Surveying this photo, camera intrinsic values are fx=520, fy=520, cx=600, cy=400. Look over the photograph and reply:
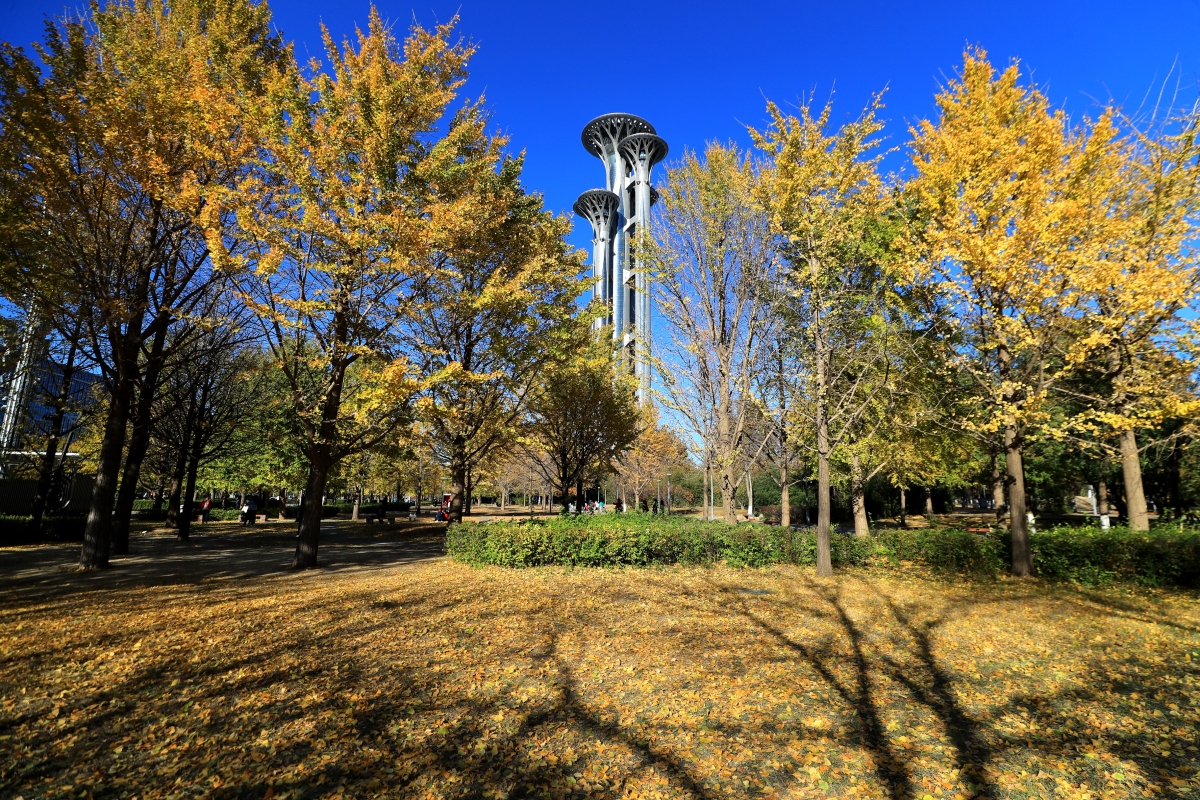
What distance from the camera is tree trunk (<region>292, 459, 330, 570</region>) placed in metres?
10.8

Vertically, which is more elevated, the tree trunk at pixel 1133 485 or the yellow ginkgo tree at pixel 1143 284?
the yellow ginkgo tree at pixel 1143 284

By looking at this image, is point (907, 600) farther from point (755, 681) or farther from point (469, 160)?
point (469, 160)

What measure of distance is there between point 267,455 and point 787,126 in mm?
25157

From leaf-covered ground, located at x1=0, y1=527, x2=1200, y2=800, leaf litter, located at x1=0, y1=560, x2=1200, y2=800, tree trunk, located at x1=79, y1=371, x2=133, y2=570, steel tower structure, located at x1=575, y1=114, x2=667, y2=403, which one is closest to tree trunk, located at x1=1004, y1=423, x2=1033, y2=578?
leaf-covered ground, located at x1=0, y1=527, x2=1200, y2=800

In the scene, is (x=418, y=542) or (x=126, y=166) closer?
(x=126, y=166)

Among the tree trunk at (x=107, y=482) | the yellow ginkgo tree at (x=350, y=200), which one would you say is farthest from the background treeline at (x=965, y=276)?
the tree trunk at (x=107, y=482)

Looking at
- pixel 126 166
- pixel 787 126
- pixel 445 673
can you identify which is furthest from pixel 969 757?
pixel 126 166

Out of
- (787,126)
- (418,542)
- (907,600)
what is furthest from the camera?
(418,542)

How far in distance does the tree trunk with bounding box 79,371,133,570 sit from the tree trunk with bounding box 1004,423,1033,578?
57.2 ft

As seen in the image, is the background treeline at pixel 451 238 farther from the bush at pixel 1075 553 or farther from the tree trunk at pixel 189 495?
the tree trunk at pixel 189 495

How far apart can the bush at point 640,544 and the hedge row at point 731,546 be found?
22mm

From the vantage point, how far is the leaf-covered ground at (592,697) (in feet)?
11.1

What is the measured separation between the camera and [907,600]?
856 centimetres

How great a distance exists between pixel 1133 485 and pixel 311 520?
60.6 ft
